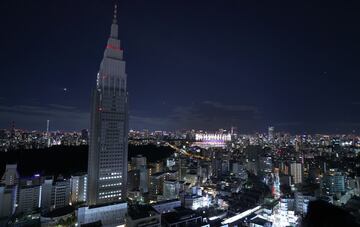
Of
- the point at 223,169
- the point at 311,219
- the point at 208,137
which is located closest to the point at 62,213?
the point at 311,219

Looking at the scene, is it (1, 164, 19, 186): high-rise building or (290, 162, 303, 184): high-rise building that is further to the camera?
(290, 162, 303, 184): high-rise building

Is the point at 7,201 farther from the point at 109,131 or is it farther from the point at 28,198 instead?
the point at 109,131

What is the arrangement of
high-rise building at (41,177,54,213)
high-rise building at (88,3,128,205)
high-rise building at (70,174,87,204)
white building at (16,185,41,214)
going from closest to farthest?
high-rise building at (88,3,128,205), white building at (16,185,41,214), high-rise building at (41,177,54,213), high-rise building at (70,174,87,204)

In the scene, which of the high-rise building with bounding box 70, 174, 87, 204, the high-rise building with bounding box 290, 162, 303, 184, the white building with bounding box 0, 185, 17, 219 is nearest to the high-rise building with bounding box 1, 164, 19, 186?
the white building with bounding box 0, 185, 17, 219

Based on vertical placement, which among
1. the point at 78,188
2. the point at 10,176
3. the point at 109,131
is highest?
the point at 109,131

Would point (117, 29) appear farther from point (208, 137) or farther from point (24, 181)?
point (208, 137)

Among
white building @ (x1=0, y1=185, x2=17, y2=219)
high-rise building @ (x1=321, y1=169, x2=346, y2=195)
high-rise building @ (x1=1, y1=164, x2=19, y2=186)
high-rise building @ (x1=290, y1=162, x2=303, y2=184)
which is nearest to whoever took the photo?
white building @ (x1=0, y1=185, x2=17, y2=219)

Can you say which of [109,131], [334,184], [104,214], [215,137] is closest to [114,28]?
[109,131]

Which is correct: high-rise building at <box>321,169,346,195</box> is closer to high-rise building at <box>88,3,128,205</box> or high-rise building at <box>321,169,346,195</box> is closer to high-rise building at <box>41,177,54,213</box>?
high-rise building at <box>88,3,128,205</box>
